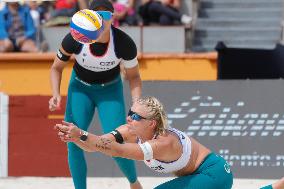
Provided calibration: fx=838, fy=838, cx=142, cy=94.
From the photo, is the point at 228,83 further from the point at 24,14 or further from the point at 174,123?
the point at 24,14

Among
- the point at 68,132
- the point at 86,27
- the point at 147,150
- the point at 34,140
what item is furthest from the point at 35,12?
the point at 68,132

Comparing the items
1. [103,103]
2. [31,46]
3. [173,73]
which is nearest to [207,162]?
[103,103]

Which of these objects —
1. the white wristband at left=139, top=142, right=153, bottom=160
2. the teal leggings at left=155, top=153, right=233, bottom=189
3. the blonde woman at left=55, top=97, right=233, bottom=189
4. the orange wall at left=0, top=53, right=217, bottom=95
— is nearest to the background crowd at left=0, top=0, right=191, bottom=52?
the orange wall at left=0, top=53, right=217, bottom=95

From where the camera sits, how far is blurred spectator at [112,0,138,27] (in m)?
11.5

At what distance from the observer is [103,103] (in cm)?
670

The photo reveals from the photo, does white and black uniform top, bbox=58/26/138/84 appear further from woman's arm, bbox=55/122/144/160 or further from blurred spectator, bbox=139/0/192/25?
blurred spectator, bbox=139/0/192/25

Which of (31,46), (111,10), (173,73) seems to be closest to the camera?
(111,10)

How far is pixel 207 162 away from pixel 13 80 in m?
4.92

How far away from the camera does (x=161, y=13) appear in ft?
37.5

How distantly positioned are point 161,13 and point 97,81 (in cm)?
492

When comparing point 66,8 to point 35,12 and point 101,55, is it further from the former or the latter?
point 101,55

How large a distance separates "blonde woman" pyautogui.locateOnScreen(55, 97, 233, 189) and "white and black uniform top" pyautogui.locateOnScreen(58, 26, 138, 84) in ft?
3.52

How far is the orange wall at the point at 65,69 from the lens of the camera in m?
9.62

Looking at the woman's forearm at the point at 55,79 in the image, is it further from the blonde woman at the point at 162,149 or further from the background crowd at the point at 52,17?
the background crowd at the point at 52,17
